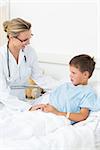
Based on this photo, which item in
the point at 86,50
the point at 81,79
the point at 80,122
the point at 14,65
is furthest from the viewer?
the point at 86,50

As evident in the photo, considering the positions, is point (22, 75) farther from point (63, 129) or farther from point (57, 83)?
point (63, 129)

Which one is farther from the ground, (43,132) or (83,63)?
(83,63)

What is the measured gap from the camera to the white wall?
277 centimetres

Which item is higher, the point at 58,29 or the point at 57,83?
the point at 58,29

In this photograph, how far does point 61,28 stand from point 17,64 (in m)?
0.65

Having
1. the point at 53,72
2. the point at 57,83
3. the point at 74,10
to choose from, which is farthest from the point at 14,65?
the point at 74,10

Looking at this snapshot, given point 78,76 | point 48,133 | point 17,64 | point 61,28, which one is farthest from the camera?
point 61,28

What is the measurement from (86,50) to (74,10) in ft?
1.21

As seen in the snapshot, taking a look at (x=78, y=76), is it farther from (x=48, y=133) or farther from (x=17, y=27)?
(x=17, y=27)

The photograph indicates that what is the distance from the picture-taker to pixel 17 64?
2.54 meters

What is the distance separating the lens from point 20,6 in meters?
3.23

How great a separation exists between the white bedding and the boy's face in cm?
25

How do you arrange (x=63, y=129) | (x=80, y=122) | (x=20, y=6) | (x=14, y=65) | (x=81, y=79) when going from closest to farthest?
(x=63, y=129) < (x=80, y=122) < (x=81, y=79) < (x=14, y=65) < (x=20, y=6)

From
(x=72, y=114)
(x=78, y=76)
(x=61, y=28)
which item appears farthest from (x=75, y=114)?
(x=61, y=28)
